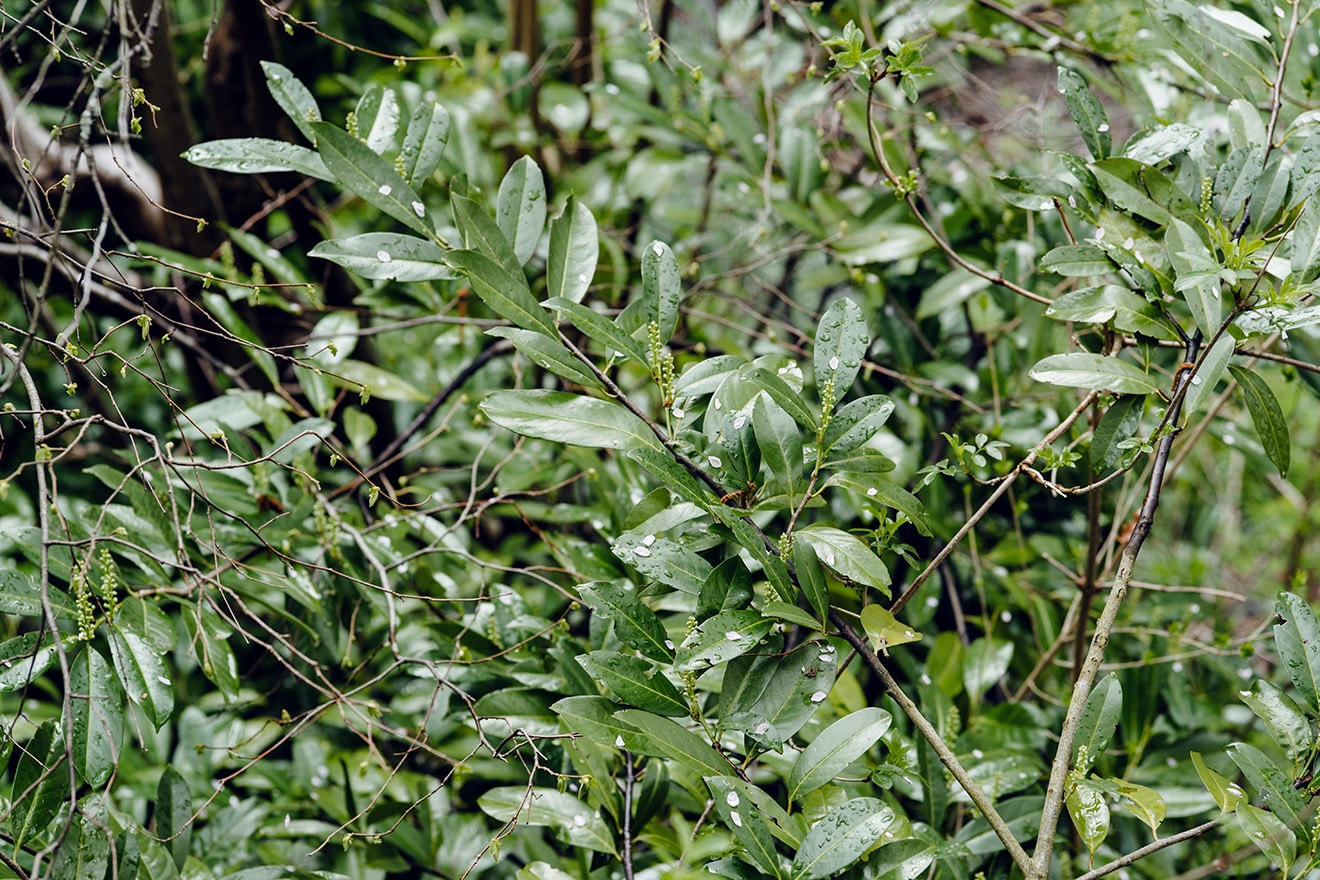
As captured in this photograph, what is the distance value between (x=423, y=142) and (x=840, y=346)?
0.47 meters

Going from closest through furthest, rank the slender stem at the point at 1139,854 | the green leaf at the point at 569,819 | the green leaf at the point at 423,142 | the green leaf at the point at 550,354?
1. the slender stem at the point at 1139,854
2. the green leaf at the point at 550,354
3. the green leaf at the point at 569,819
4. the green leaf at the point at 423,142

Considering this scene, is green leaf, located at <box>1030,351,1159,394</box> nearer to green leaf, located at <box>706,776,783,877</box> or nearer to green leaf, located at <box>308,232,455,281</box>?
green leaf, located at <box>706,776,783,877</box>

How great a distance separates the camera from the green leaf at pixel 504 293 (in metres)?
0.78

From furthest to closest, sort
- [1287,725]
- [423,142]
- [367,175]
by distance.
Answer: [423,142], [367,175], [1287,725]

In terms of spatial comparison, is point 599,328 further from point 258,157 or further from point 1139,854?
point 1139,854

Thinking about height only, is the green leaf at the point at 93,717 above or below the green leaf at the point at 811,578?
below

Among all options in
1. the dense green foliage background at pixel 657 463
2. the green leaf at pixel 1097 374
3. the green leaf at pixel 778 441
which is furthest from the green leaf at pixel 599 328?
the green leaf at pixel 1097 374

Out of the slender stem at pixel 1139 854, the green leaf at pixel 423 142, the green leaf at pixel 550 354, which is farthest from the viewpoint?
the green leaf at pixel 423 142

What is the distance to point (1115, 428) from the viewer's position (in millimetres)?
835

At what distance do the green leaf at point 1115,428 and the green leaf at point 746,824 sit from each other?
397 mm

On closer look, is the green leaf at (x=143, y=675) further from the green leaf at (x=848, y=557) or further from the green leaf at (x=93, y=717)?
the green leaf at (x=848, y=557)

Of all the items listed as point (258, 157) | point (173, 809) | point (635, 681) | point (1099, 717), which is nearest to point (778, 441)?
point (635, 681)

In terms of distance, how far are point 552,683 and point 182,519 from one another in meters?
0.41

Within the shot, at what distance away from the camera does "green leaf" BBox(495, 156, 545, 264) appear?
0.92 metres
